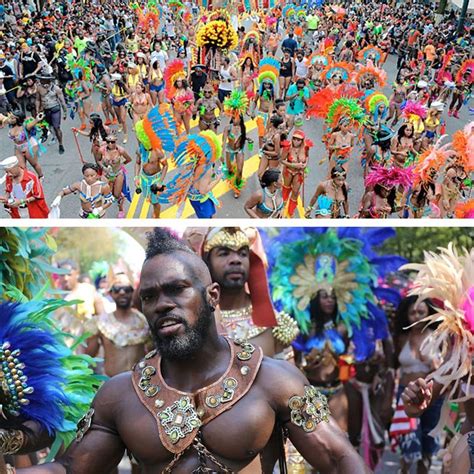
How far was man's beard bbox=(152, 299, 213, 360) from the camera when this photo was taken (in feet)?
8.50

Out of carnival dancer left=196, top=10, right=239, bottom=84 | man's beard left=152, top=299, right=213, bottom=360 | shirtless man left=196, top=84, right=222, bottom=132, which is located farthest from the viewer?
carnival dancer left=196, top=10, right=239, bottom=84

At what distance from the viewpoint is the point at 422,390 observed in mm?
3029

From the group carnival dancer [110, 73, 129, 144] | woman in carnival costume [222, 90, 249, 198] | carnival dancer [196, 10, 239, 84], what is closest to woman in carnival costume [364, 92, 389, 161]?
woman in carnival costume [222, 90, 249, 198]

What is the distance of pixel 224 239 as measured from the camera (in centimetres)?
311

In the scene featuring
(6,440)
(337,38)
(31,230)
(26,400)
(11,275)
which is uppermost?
(31,230)

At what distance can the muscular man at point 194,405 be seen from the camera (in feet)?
8.54

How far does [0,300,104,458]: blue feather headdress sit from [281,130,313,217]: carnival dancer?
548cm

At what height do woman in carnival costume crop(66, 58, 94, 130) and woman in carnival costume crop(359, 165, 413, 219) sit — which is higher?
woman in carnival costume crop(359, 165, 413, 219)

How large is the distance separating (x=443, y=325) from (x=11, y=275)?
2.25 meters

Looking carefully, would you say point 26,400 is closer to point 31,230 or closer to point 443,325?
point 31,230

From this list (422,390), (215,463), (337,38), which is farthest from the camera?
(337,38)

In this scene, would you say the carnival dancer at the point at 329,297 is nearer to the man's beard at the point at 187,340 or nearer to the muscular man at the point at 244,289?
the muscular man at the point at 244,289

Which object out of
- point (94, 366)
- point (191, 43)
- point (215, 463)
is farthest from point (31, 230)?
point (191, 43)

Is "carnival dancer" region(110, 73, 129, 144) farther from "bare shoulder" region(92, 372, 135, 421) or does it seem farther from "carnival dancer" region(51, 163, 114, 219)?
"bare shoulder" region(92, 372, 135, 421)
